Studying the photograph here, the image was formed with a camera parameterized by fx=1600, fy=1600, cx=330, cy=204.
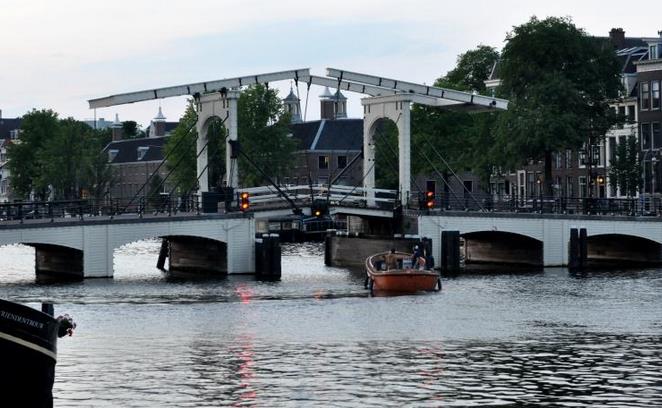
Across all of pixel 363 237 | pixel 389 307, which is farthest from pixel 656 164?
pixel 389 307

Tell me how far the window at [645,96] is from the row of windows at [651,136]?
3.60 feet

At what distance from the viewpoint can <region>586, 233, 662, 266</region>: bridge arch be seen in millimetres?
74062

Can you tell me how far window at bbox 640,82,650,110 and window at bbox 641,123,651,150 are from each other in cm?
116

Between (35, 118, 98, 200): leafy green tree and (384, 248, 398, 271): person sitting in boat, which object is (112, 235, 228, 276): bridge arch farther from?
(35, 118, 98, 200): leafy green tree

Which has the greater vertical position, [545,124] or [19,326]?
[545,124]

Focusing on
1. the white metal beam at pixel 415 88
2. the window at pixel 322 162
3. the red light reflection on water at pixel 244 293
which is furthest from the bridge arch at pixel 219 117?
the window at pixel 322 162

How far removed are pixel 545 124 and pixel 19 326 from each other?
59095 millimetres

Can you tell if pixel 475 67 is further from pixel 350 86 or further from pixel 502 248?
pixel 350 86

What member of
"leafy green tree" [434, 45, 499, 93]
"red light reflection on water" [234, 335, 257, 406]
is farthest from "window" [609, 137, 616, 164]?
"red light reflection on water" [234, 335, 257, 406]

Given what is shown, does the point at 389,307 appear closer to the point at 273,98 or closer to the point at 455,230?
the point at 455,230

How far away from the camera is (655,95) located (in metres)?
91.2

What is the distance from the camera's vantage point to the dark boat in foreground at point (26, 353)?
2534cm

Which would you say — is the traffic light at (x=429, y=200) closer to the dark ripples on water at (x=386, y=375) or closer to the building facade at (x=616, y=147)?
the building facade at (x=616, y=147)

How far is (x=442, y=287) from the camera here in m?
56.8
